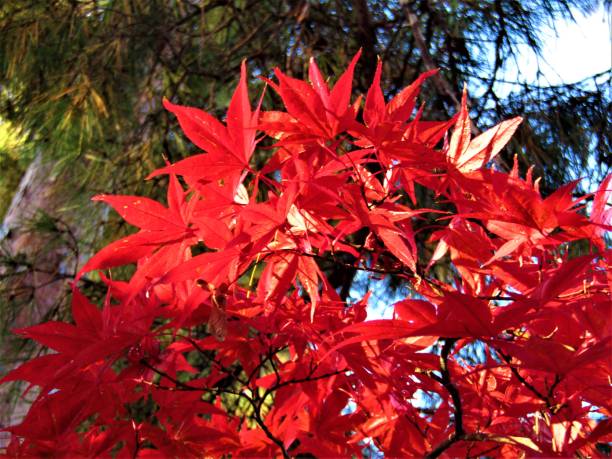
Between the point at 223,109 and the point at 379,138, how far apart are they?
1374 mm

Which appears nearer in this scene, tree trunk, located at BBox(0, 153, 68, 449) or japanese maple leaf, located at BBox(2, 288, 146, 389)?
japanese maple leaf, located at BBox(2, 288, 146, 389)

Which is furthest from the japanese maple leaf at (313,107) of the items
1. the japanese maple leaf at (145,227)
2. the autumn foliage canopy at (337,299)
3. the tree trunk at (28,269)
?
the tree trunk at (28,269)

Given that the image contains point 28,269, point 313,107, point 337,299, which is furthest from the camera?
point 28,269

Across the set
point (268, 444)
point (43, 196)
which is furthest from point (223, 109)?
point (268, 444)

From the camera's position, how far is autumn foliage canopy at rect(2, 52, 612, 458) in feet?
1.48

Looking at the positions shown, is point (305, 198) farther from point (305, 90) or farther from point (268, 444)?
point (268, 444)

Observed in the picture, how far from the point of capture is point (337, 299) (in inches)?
25.4

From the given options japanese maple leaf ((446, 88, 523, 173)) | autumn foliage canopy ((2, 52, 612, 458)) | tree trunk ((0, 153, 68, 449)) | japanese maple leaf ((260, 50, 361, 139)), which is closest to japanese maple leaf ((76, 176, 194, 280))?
autumn foliage canopy ((2, 52, 612, 458))

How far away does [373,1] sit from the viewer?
1.68 meters

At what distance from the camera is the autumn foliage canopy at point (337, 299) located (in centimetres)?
45

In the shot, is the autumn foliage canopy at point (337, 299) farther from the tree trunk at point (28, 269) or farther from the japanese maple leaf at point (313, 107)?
the tree trunk at point (28, 269)

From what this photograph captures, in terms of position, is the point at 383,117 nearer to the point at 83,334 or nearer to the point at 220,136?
the point at 220,136

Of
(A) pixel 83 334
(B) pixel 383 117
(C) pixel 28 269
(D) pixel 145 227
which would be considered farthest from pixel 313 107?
(C) pixel 28 269

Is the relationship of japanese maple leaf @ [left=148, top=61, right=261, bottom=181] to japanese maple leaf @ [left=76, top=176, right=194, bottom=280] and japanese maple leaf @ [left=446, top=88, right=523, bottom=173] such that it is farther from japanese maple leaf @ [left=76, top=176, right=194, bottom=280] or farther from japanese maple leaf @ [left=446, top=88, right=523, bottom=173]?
japanese maple leaf @ [left=446, top=88, right=523, bottom=173]
